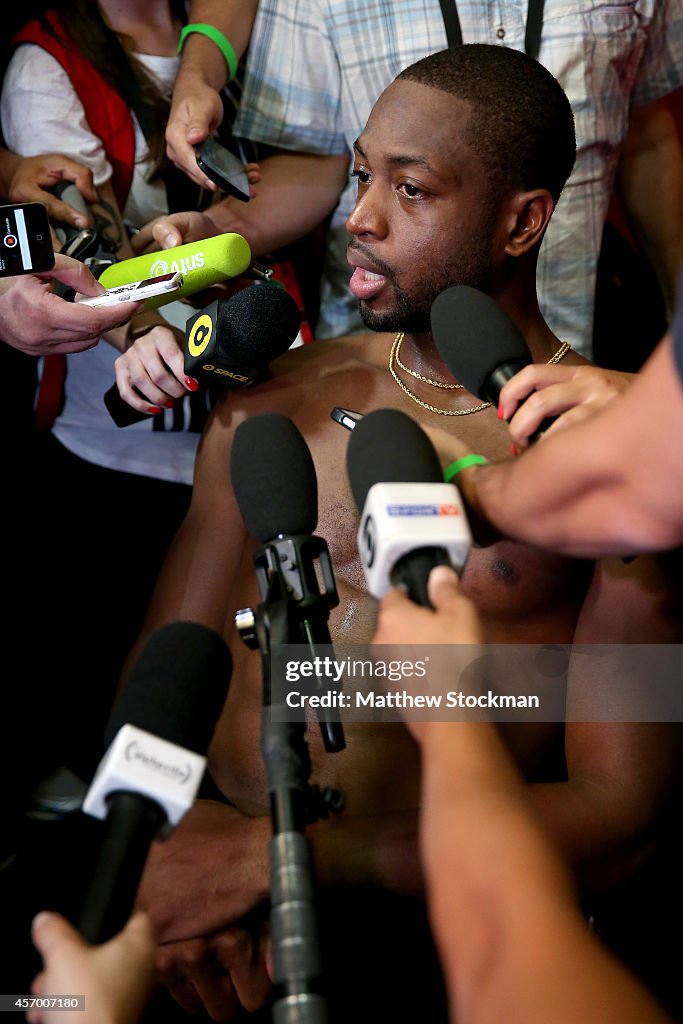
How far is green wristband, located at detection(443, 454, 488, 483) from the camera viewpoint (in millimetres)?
1190

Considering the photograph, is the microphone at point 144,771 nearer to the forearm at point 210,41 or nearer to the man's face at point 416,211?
the man's face at point 416,211

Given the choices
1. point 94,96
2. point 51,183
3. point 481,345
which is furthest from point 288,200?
point 481,345

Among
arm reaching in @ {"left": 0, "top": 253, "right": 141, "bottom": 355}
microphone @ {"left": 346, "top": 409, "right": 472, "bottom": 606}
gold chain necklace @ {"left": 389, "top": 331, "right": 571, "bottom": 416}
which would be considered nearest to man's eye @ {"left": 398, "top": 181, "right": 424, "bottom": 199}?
gold chain necklace @ {"left": 389, "top": 331, "right": 571, "bottom": 416}

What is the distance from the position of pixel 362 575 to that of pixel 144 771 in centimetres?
86

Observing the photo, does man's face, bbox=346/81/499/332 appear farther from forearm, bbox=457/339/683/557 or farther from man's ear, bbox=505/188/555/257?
forearm, bbox=457/339/683/557

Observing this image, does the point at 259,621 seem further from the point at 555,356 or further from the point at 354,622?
the point at 555,356

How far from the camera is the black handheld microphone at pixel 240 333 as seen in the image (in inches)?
59.9

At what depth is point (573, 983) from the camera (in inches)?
31.2

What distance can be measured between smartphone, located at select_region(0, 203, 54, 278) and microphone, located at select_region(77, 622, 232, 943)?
886 millimetres

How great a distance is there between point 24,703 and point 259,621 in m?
1.48

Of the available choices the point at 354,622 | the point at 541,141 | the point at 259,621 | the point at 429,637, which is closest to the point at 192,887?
the point at 354,622

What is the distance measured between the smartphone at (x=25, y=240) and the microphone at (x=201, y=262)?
143 mm

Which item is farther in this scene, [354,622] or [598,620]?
[354,622]

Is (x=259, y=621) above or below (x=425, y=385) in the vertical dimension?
above
